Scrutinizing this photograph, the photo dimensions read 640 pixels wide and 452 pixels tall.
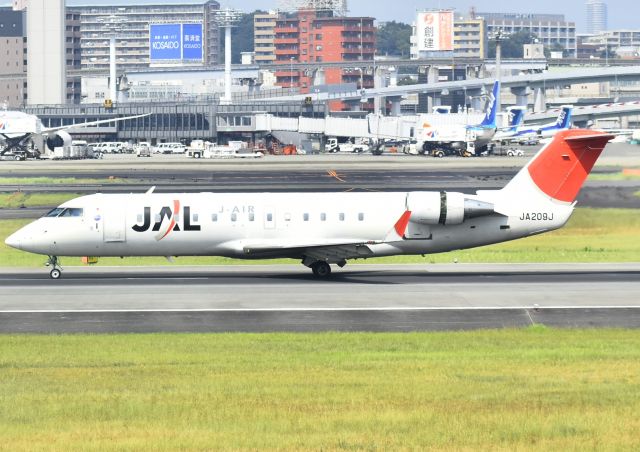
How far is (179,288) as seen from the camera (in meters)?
42.0

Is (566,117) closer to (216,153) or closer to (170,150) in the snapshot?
(216,153)

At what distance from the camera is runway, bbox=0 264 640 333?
34.6 metres

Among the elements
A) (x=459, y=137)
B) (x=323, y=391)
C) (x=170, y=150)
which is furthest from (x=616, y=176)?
(x=170, y=150)

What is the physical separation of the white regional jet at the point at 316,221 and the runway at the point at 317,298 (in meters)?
1.21

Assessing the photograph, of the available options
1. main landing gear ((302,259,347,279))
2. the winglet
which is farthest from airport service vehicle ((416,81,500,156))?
the winglet

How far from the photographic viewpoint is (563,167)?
45781mm

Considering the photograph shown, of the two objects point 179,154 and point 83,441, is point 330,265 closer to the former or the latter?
point 83,441

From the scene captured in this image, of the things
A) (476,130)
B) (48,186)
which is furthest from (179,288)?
(476,130)

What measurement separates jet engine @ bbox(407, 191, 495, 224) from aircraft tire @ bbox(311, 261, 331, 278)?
3.69 meters

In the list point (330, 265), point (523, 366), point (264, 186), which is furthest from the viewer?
point (264, 186)

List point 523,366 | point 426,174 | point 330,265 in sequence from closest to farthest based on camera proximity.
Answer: point 523,366
point 330,265
point 426,174

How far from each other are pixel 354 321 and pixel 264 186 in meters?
53.3

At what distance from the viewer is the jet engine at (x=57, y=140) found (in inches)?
6107

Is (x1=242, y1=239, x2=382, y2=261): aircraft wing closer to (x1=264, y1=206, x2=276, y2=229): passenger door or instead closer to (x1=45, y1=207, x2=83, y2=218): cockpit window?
(x1=264, y1=206, x2=276, y2=229): passenger door
